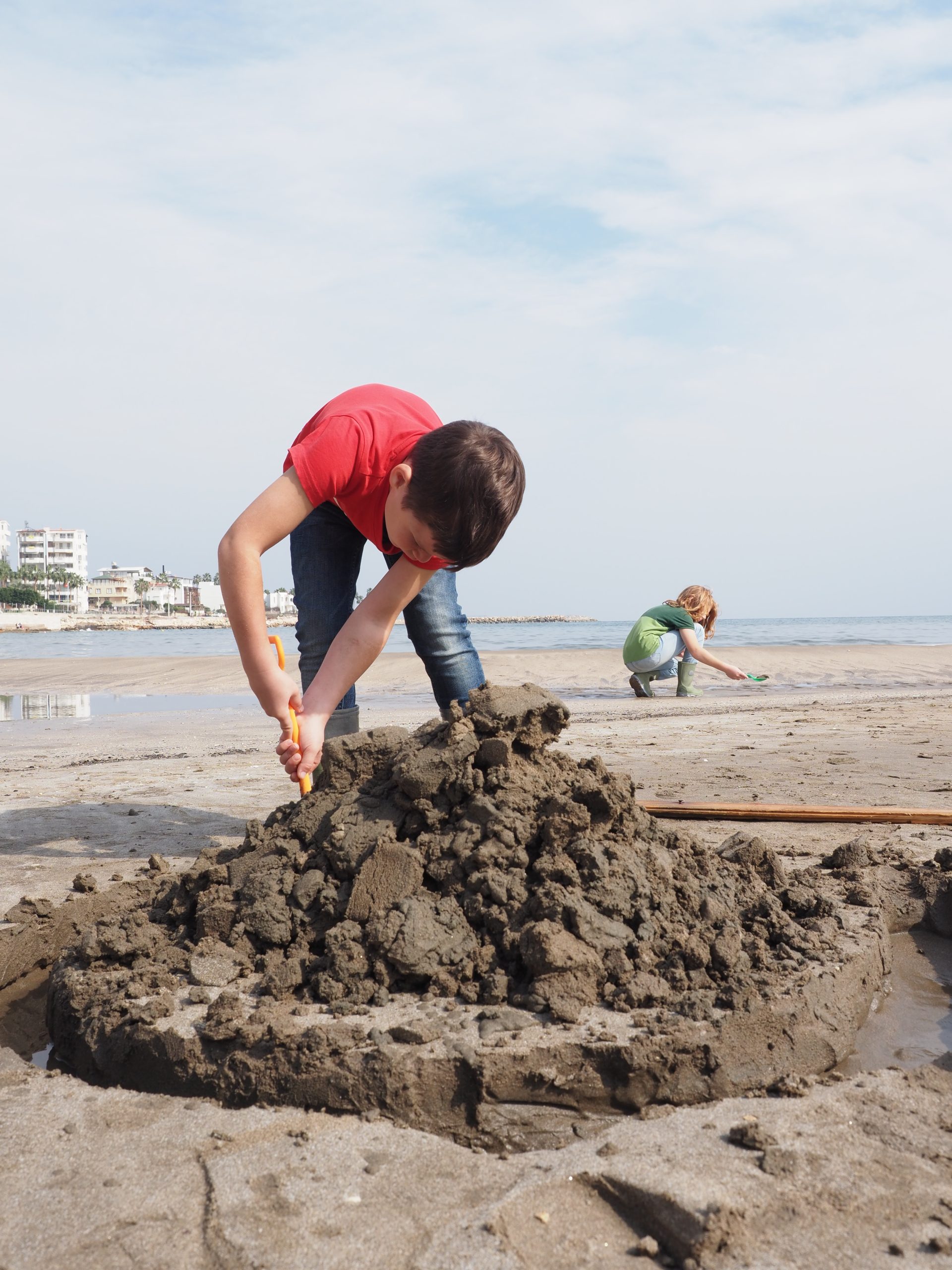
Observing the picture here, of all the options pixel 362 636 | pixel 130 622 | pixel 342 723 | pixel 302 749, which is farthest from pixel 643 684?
pixel 130 622

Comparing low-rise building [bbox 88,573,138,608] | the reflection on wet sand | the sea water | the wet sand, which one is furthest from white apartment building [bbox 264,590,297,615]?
the reflection on wet sand

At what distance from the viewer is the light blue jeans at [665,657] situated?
9.79 metres

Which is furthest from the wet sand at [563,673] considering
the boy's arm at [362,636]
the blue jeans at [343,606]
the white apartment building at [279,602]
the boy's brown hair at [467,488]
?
the white apartment building at [279,602]

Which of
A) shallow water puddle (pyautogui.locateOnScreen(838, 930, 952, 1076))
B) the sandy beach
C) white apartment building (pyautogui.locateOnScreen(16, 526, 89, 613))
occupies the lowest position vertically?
shallow water puddle (pyautogui.locateOnScreen(838, 930, 952, 1076))

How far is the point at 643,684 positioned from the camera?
10.1 metres

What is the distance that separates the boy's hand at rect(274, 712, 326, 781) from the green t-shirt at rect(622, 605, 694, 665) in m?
7.26

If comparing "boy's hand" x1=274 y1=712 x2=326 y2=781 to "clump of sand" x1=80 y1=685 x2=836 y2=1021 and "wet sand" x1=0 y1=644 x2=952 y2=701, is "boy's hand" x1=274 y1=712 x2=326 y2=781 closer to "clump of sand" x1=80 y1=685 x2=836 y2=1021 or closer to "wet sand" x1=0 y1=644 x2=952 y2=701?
"clump of sand" x1=80 y1=685 x2=836 y2=1021

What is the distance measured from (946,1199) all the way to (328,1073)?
107 centimetres

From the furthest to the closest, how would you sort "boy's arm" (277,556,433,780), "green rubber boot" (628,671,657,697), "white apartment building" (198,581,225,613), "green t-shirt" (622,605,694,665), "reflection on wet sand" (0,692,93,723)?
"white apartment building" (198,581,225,613), "green rubber boot" (628,671,657,697), "green t-shirt" (622,605,694,665), "reflection on wet sand" (0,692,93,723), "boy's arm" (277,556,433,780)

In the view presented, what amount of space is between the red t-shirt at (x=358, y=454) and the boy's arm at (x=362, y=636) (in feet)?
0.35

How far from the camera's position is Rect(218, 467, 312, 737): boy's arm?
260 cm

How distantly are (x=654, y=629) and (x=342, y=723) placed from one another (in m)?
6.81

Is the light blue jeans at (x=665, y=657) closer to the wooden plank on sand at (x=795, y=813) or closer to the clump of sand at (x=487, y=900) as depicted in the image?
the wooden plank on sand at (x=795, y=813)

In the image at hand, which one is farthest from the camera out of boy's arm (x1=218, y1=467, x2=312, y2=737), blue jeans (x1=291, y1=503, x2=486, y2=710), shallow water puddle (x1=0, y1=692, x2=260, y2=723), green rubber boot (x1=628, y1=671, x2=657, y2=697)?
green rubber boot (x1=628, y1=671, x2=657, y2=697)
